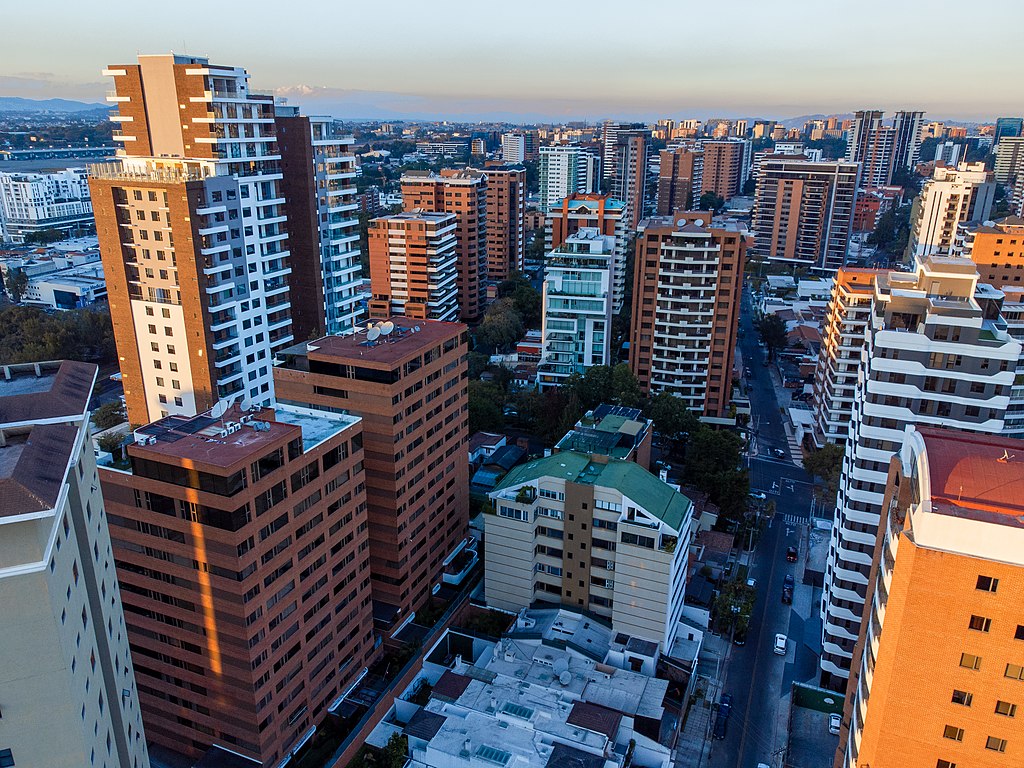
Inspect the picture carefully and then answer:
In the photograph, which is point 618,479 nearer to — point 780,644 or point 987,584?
point 780,644

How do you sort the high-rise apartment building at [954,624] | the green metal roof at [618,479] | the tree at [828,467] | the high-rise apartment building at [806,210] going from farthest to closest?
1. the high-rise apartment building at [806,210]
2. the tree at [828,467]
3. the green metal roof at [618,479]
4. the high-rise apartment building at [954,624]

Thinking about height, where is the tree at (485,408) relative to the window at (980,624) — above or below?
below

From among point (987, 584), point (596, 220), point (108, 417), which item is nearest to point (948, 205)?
point (596, 220)

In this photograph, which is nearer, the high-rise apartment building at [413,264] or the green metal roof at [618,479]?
the green metal roof at [618,479]

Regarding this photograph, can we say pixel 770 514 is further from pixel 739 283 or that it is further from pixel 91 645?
pixel 91 645

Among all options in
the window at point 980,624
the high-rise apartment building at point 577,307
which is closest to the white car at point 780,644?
the window at point 980,624

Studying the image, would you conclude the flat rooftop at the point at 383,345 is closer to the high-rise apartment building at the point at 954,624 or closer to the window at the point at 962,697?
the high-rise apartment building at the point at 954,624

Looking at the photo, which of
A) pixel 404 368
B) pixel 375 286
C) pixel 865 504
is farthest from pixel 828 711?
pixel 375 286
